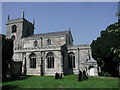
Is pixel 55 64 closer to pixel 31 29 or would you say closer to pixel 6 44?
pixel 6 44

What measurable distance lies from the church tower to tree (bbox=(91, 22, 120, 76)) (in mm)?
24613

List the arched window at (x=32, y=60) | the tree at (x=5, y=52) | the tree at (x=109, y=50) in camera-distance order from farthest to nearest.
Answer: the arched window at (x=32, y=60) < the tree at (x=5, y=52) < the tree at (x=109, y=50)

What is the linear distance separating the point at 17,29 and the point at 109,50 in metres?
30.5

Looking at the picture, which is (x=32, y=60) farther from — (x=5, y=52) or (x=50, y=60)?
(x=5, y=52)

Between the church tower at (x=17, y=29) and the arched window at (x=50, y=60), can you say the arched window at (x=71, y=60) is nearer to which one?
the arched window at (x=50, y=60)

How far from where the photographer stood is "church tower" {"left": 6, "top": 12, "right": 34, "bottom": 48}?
132 ft

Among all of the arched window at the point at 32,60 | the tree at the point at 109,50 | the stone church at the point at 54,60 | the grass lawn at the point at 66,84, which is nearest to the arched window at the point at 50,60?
the stone church at the point at 54,60

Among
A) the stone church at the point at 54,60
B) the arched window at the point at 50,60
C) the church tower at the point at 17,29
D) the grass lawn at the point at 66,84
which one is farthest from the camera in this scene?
the church tower at the point at 17,29

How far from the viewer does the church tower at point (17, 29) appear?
4028 centimetres

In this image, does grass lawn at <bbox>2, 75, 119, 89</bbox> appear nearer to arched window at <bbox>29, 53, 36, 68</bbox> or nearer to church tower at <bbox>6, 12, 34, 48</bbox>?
arched window at <bbox>29, 53, 36, 68</bbox>

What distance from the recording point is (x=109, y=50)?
21.9m

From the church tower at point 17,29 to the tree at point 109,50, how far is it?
2461 centimetres

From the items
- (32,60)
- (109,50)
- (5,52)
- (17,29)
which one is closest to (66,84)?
(109,50)

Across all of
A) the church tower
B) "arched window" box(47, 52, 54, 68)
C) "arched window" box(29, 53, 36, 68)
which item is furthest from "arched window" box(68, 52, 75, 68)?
the church tower
